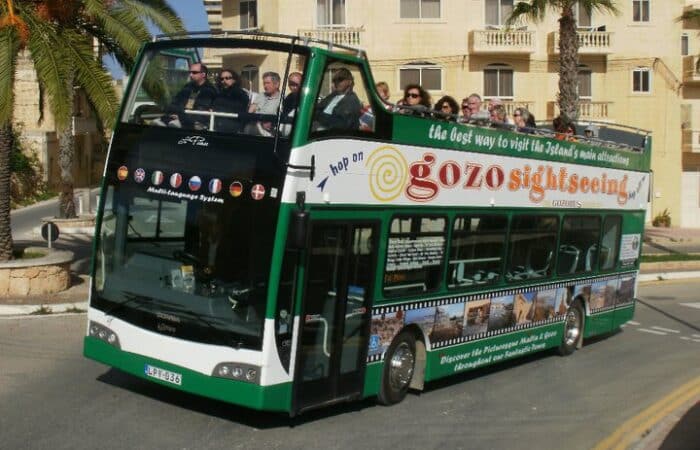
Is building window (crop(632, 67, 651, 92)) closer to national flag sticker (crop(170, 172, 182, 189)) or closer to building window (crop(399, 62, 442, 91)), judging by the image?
building window (crop(399, 62, 442, 91))

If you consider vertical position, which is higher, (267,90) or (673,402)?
(267,90)

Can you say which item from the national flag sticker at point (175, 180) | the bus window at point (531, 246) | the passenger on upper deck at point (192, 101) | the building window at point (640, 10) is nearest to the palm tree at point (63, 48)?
the passenger on upper deck at point (192, 101)

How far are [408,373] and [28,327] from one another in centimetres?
671

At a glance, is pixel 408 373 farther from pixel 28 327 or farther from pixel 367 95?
pixel 28 327

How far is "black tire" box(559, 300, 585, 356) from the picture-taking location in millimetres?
14586

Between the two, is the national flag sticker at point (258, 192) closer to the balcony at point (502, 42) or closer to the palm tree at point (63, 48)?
the palm tree at point (63, 48)

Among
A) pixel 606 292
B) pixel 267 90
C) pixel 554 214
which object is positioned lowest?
pixel 606 292

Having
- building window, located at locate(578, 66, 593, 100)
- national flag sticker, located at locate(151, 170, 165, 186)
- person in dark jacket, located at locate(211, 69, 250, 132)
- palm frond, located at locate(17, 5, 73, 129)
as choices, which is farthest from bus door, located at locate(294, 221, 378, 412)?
building window, located at locate(578, 66, 593, 100)

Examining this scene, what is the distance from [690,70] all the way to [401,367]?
38.9 meters

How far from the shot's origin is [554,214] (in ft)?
44.6

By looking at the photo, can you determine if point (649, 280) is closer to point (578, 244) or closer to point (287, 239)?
point (578, 244)

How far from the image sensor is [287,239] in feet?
27.0

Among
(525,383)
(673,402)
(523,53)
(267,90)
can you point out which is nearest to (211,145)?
(267,90)

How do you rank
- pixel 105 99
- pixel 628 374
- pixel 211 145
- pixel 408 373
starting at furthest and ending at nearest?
pixel 105 99 < pixel 628 374 < pixel 408 373 < pixel 211 145
